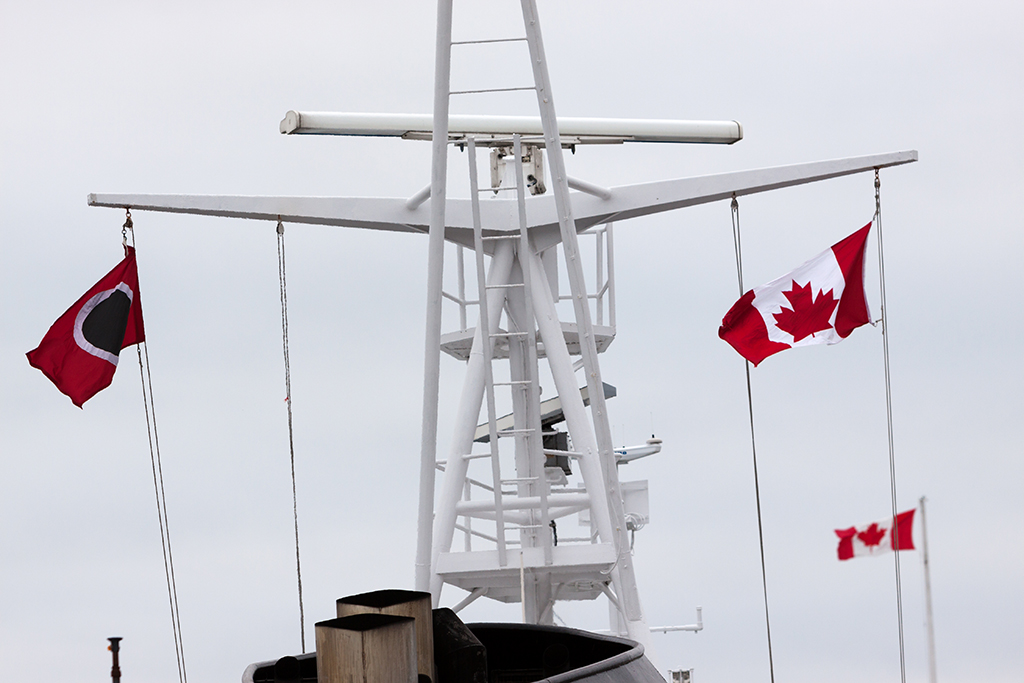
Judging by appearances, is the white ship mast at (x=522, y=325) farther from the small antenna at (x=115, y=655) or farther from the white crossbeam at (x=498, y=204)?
the small antenna at (x=115, y=655)

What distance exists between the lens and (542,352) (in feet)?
50.9

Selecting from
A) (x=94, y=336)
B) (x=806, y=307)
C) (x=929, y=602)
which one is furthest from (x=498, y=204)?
(x=929, y=602)

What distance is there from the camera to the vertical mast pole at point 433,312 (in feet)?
41.3

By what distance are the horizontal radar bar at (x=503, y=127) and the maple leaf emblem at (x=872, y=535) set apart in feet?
28.4

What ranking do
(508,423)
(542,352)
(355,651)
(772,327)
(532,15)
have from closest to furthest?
(355,651)
(532,15)
(772,327)
(542,352)
(508,423)

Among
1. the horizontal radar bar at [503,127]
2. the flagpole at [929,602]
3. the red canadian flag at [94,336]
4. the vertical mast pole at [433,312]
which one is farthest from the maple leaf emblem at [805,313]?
the flagpole at [929,602]

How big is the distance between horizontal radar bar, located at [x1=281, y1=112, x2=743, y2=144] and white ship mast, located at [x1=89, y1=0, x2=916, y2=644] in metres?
0.02

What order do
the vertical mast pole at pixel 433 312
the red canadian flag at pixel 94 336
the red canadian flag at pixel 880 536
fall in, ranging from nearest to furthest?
the red canadian flag at pixel 880 536
the vertical mast pole at pixel 433 312
the red canadian flag at pixel 94 336

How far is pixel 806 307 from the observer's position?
13461mm

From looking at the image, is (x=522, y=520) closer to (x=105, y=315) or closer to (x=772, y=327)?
(x=772, y=327)

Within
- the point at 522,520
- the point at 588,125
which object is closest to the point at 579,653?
the point at 522,520

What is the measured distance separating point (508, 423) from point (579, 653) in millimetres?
9301

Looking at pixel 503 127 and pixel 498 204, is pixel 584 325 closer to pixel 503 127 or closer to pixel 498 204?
pixel 498 204

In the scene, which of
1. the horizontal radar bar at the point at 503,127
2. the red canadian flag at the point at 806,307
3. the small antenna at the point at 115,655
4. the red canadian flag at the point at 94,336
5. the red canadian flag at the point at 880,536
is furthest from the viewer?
the horizontal radar bar at the point at 503,127
